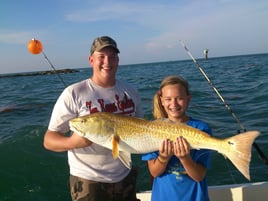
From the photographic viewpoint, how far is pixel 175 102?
3.35 m

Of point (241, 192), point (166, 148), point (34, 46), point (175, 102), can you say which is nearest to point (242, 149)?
point (166, 148)

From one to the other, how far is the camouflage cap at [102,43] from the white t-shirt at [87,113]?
37cm

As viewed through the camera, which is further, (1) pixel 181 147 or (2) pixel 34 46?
(2) pixel 34 46

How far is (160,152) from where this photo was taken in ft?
10.2

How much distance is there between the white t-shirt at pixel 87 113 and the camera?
11.1 ft

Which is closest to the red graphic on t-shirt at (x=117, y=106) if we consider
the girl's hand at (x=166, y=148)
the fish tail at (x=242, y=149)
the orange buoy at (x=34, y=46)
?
the girl's hand at (x=166, y=148)

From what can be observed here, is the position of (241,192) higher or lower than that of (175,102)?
lower

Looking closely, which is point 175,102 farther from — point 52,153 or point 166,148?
point 52,153

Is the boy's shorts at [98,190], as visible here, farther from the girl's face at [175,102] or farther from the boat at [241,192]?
the boat at [241,192]

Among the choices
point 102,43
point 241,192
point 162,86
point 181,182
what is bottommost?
point 241,192

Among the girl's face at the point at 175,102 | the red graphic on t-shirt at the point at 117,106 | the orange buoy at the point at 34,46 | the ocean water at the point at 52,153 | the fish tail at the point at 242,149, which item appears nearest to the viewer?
the fish tail at the point at 242,149

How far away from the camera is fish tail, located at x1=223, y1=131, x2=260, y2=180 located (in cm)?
291

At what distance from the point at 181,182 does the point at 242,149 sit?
0.74 meters

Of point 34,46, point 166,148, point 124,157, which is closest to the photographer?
point 166,148
